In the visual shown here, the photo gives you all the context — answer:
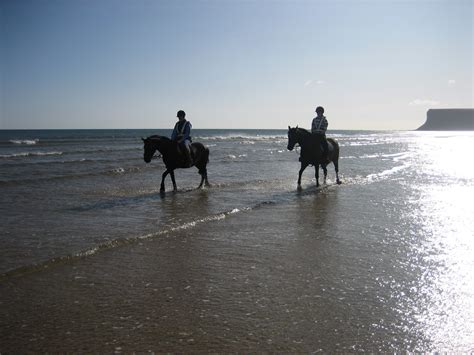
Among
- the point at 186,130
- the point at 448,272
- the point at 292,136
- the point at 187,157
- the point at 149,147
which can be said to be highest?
the point at 186,130

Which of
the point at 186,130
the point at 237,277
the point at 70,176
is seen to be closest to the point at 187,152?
the point at 186,130

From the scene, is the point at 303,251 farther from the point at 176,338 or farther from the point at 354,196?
the point at 354,196

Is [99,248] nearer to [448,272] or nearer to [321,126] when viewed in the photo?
[448,272]

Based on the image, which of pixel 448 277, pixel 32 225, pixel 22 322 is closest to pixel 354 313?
pixel 448 277

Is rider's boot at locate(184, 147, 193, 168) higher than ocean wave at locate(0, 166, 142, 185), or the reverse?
rider's boot at locate(184, 147, 193, 168)

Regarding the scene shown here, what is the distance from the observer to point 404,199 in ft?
32.8

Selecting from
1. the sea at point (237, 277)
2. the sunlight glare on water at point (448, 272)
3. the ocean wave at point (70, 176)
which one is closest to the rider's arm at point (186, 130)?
the sea at point (237, 277)

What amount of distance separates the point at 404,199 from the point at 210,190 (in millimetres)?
5643

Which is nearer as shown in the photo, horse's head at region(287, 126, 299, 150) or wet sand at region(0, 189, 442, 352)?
wet sand at region(0, 189, 442, 352)

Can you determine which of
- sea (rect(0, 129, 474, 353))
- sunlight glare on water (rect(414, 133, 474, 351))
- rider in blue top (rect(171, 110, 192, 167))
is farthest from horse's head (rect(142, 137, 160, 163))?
sunlight glare on water (rect(414, 133, 474, 351))

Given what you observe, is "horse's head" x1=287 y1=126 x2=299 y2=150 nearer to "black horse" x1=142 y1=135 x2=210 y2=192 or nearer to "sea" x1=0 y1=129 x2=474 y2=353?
"black horse" x1=142 y1=135 x2=210 y2=192

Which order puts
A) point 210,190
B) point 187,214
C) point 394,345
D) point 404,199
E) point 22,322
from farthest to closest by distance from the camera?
point 210,190
point 404,199
point 187,214
point 22,322
point 394,345

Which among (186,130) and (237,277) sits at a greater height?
(186,130)

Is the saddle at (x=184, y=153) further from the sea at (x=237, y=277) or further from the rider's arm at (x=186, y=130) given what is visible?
the sea at (x=237, y=277)
